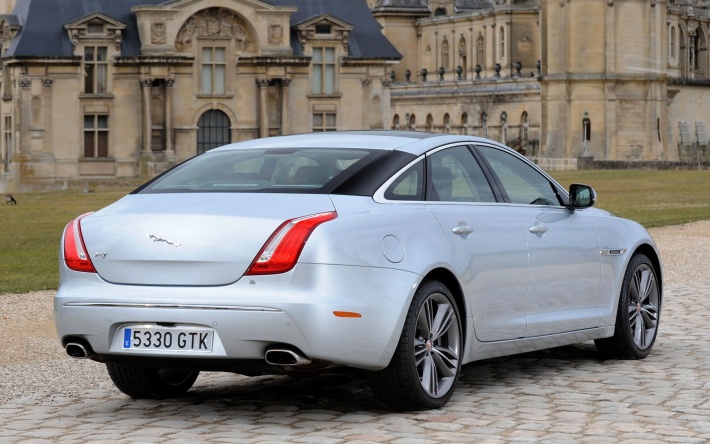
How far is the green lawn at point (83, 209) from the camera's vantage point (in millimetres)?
21984

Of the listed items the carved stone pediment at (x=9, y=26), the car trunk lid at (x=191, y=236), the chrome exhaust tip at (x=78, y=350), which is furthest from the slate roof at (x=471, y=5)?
the chrome exhaust tip at (x=78, y=350)

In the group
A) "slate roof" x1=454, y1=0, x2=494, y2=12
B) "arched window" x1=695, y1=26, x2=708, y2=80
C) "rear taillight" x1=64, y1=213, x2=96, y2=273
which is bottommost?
"rear taillight" x1=64, y1=213, x2=96, y2=273

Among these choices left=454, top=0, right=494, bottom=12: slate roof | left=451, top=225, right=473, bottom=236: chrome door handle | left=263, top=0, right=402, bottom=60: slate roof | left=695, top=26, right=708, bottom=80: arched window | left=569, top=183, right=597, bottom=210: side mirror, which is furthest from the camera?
left=454, top=0, right=494, bottom=12: slate roof

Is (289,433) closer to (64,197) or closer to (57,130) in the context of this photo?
(64,197)

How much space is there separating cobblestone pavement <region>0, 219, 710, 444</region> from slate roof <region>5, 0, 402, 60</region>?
50482 mm

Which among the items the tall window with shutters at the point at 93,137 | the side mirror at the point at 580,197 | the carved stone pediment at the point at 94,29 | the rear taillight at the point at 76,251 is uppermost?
the carved stone pediment at the point at 94,29

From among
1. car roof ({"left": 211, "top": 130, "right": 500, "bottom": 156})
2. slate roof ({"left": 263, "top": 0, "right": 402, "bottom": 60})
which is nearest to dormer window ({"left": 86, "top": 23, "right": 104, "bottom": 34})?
slate roof ({"left": 263, "top": 0, "right": 402, "bottom": 60})

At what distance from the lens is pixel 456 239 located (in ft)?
30.7

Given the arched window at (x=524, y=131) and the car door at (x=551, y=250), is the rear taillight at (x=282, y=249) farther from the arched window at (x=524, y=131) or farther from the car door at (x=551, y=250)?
the arched window at (x=524, y=131)

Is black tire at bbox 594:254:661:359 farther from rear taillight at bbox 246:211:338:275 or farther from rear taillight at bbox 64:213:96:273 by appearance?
rear taillight at bbox 64:213:96:273

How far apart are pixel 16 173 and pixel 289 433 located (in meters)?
54.3

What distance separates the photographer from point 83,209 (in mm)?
42250

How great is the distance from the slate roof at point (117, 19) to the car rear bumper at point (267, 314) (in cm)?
5283

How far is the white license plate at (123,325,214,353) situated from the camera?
837 centimetres
